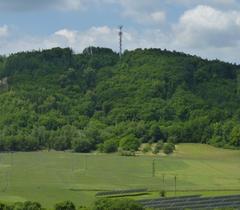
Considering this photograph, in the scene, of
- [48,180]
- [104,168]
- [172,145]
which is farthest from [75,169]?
[172,145]

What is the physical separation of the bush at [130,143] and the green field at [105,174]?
9.49 meters

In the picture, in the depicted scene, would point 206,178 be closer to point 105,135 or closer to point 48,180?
point 48,180

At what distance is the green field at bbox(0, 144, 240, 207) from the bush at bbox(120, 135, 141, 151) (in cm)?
949

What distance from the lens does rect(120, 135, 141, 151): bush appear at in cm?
14838

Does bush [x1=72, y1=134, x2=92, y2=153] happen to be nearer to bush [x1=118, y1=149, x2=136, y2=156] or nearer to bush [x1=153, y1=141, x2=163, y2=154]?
bush [x1=118, y1=149, x2=136, y2=156]

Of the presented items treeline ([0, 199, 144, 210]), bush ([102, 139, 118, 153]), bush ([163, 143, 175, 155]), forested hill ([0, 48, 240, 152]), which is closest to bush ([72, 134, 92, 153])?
forested hill ([0, 48, 240, 152])

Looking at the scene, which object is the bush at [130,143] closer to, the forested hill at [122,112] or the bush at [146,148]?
the forested hill at [122,112]

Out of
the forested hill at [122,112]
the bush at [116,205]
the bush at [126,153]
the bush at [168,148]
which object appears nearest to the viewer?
the bush at [116,205]

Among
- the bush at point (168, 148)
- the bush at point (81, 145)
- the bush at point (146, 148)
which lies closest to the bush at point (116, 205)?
the bush at point (168, 148)

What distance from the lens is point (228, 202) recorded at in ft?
259

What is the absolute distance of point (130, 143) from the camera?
495ft

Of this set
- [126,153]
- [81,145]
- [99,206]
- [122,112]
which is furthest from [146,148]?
[99,206]

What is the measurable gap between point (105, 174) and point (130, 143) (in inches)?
1604

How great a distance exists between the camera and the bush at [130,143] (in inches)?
5842
